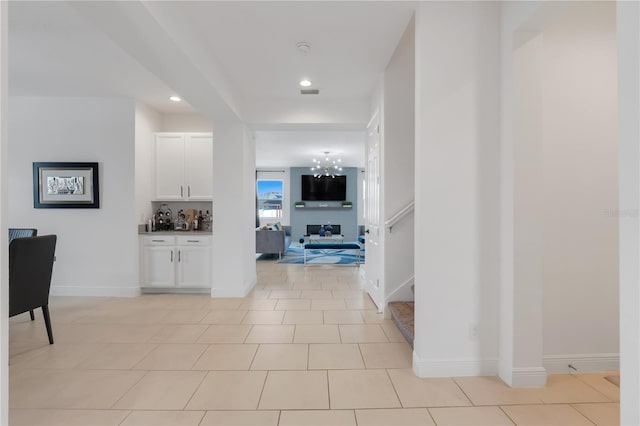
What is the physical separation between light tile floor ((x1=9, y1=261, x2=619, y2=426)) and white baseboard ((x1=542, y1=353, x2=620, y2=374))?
0.07 metres

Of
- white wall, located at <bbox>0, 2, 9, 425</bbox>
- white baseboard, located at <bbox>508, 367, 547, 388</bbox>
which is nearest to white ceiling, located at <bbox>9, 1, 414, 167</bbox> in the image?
white wall, located at <bbox>0, 2, 9, 425</bbox>

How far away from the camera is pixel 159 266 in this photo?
4.64m

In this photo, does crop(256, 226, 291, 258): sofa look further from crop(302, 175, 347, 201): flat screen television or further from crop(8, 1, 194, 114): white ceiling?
crop(302, 175, 347, 201): flat screen television

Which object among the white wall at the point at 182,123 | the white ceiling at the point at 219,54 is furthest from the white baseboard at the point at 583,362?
the white wall at the point at 182,123

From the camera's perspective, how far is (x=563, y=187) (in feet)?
7.75

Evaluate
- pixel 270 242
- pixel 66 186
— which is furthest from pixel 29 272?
pixel 270 242

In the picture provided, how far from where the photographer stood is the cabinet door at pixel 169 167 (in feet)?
16.4

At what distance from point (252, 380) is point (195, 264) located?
2.72 metres

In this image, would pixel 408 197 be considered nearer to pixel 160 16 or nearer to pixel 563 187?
pixel 563 187

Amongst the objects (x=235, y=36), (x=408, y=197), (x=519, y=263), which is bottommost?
(x=519, y=263)

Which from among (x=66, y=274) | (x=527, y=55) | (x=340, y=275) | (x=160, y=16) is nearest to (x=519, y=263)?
(x=527, y=55)

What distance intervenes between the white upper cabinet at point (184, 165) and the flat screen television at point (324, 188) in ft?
21.5

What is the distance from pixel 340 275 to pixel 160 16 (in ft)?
15.3

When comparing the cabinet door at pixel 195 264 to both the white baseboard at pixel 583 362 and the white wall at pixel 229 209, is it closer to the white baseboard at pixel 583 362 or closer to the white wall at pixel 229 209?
the white wall at pixel 229 209
